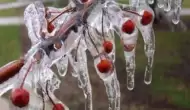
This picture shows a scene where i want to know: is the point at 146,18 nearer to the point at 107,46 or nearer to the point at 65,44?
the point at 107,46

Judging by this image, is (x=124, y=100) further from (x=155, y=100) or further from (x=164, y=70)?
(x=164, y=70)

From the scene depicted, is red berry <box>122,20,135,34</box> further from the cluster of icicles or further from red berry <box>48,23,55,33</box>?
red berry <box>48,23,55,33</box>

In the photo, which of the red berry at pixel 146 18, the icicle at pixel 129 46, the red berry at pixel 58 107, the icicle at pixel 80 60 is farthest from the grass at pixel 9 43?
the red berry at pixel 58 107

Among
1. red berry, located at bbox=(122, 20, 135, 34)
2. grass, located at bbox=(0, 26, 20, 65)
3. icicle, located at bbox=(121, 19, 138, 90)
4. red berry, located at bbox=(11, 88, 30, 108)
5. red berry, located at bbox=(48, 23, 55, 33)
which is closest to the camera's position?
red berry, located at bbox=(11, 88, 30, 108)

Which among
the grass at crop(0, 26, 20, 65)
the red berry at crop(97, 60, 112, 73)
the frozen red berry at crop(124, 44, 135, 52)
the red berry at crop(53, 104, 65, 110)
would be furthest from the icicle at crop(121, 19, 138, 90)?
the grass at crop(0, 26, 20, 65)

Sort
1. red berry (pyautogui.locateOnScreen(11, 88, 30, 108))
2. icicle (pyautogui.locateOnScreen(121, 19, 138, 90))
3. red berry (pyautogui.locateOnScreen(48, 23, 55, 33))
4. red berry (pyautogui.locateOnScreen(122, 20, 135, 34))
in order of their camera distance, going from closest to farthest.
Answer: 1. red berry (pyautogui.locateOnScreen(11, 88, 30, 108))
2. red berry (pyautogui.locateOnScreen(48, 23, 55, 33))
3. red berry (pyautogui.locateOnScreen(122, 20, 135, 34))
4. icicle (pyautogui.locateOnScreen(121, 19, 138, 90))

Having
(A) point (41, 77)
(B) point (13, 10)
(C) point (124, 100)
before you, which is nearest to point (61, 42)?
(A) point (41, 77)

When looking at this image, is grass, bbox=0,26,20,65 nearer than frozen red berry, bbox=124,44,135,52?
No
